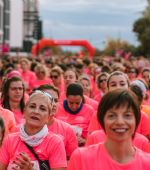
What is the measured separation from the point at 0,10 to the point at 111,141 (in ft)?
246

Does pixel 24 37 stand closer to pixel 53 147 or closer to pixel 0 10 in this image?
pixel 0 10

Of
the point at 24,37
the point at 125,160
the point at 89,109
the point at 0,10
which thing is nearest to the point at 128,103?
the point at 125,160

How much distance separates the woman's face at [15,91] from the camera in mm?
8067

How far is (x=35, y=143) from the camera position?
4.90 m

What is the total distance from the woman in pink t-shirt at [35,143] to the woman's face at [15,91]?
3.08 meters

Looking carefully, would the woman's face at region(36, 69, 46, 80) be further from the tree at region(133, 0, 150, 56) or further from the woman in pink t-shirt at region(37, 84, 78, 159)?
the tree at region(133, 0, 150, 56)

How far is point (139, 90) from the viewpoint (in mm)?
6785

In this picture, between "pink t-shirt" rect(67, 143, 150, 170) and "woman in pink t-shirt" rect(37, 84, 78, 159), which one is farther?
"woman in pink t-shirt" rect(37, 84, 78, 159)

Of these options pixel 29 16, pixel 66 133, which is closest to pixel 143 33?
pixel 29 16

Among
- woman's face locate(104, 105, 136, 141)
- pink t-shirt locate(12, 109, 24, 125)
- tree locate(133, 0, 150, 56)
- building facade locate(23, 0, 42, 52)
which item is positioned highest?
building facade locate(23, 0, 42, 52)

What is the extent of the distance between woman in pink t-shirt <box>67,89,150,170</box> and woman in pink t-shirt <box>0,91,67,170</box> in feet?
4.10

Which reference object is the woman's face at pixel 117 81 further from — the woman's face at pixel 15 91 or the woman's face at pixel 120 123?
the woman's face at pixel 120 123

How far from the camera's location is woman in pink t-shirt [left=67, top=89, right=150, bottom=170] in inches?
139

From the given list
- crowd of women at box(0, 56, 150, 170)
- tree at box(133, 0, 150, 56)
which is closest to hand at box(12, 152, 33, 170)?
crowd of women at box(0, 56, 150, 170)
